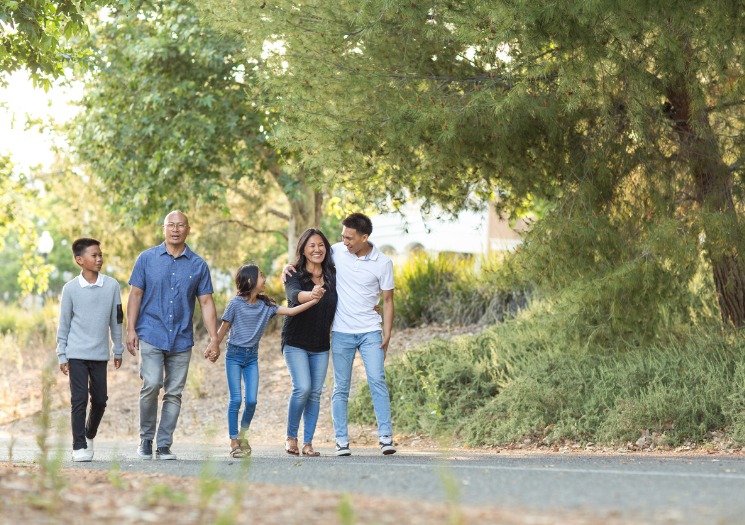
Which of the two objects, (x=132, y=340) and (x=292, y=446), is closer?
(x=132, y=340)

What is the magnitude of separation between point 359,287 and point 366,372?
71 cm

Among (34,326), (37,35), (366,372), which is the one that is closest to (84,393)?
(366,372)

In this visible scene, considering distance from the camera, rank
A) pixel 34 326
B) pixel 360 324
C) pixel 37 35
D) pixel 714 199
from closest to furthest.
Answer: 1. pixel 360 324
2. pixel 37 35
3. pixel 714 199
4. pixel 34 326

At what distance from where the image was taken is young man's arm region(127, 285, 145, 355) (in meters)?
8.84

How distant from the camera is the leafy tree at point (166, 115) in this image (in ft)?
55.5

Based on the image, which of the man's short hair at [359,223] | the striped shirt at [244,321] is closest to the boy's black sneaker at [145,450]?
the striped shirt at [244,321]

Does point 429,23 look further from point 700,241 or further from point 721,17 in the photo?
point 700,241

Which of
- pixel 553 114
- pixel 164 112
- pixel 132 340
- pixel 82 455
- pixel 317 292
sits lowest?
pixel 82 455

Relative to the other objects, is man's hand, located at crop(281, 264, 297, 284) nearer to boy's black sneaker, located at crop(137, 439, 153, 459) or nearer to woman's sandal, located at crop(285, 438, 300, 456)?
woman's sandal, located at crop(285, 438, 300, 456)

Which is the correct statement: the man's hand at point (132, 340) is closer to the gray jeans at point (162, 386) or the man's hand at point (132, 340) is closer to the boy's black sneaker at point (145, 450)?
the gray jeans at point (162, 386)

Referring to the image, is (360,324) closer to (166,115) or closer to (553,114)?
(553,114)

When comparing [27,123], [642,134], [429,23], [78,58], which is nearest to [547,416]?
[642,134]

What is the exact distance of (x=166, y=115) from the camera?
1755cm

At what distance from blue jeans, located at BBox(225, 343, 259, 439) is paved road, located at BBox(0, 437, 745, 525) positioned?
584mm
